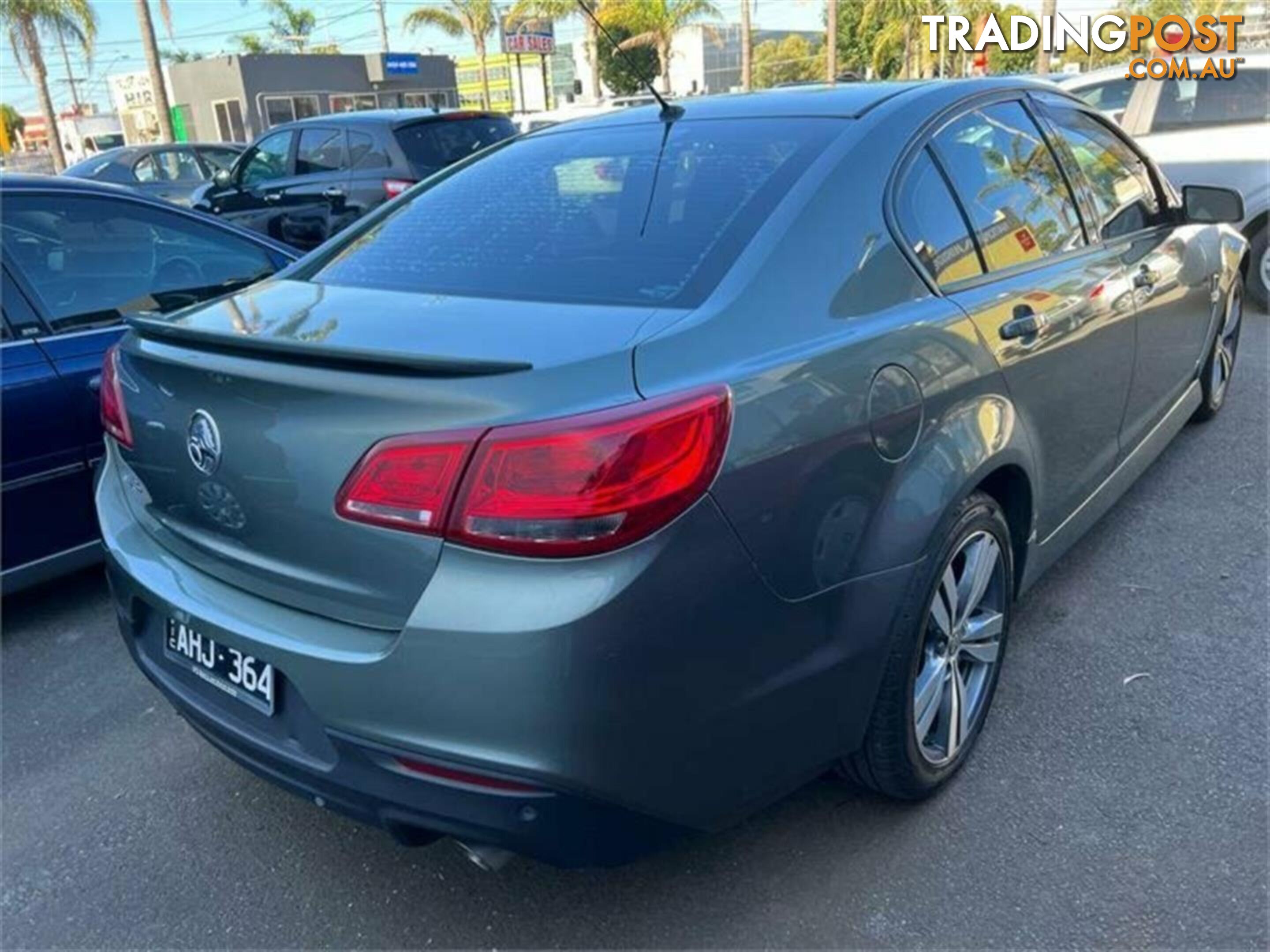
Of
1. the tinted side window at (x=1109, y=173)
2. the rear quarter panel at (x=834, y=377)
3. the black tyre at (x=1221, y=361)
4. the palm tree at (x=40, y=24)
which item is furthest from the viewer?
the palm tree at (x=40, y=24)

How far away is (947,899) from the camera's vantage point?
2107mm

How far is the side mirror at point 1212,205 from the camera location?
385cm

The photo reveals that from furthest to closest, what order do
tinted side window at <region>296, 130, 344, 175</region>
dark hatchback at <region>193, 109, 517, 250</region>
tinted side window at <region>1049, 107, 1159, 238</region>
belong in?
tinted side window at <region>296, 130, 344, 175</region>, dark hatchback at <region>193, 109, 517, 250</region>, tinted side window at <region>1049, 107, 1159, 238</region>

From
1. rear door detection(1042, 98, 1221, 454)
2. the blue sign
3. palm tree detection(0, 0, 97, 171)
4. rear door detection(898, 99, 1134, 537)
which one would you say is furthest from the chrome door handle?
the blue sign

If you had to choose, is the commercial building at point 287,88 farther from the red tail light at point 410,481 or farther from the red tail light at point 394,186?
the red tail light at point 410,481

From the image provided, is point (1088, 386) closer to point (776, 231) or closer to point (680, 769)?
point (776, 231)

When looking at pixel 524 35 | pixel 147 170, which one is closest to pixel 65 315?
pixel 147 170

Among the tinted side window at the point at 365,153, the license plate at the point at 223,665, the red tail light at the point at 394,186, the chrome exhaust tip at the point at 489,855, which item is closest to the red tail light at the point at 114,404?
the license plate at the point at 223,665

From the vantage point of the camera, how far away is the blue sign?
35.1 metres

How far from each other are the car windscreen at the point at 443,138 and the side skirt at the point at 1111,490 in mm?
5722

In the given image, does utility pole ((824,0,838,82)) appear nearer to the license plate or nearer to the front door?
the front door

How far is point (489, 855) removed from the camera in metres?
1.78

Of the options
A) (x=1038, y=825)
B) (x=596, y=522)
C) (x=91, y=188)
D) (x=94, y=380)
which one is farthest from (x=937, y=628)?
(x=91, y=188)

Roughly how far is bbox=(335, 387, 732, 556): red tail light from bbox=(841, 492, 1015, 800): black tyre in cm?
72
